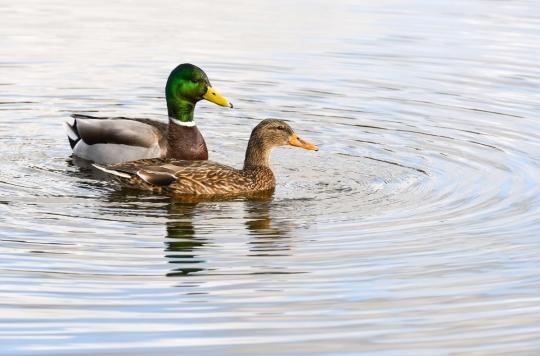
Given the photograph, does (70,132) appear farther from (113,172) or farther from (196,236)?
(196,236)

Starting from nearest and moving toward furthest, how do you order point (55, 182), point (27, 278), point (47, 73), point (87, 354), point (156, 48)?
point (87, 354) < point (27, 278) < point (55, 182) < point (47, 73) < point (156, 48)

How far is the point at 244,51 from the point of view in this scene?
1977cm

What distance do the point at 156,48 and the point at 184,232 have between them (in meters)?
8.78

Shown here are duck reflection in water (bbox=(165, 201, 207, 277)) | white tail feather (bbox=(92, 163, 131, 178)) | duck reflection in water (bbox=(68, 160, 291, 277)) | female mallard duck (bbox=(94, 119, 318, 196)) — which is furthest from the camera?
white tail feather (bbox=(92, 163, 131, 178))

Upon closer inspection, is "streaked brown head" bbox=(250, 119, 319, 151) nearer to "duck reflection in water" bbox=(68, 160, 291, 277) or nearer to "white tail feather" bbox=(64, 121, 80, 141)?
"duck reflection in water" bbox=(68, 160, 291, 277)

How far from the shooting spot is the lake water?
8711mm

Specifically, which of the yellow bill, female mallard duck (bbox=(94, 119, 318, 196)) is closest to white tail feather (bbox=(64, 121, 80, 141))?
the yellow bill

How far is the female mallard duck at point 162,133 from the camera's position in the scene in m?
14.6

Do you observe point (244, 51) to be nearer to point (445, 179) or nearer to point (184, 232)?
point (445, 179)

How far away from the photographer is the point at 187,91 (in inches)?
→ 583

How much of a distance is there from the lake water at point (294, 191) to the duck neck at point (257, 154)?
0.93 feet

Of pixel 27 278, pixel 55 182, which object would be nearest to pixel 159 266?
pixel 27 278

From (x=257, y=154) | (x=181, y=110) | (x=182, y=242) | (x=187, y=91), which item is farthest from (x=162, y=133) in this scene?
(x=182, y=242)

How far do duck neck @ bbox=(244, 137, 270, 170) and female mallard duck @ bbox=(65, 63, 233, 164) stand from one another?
986mm
